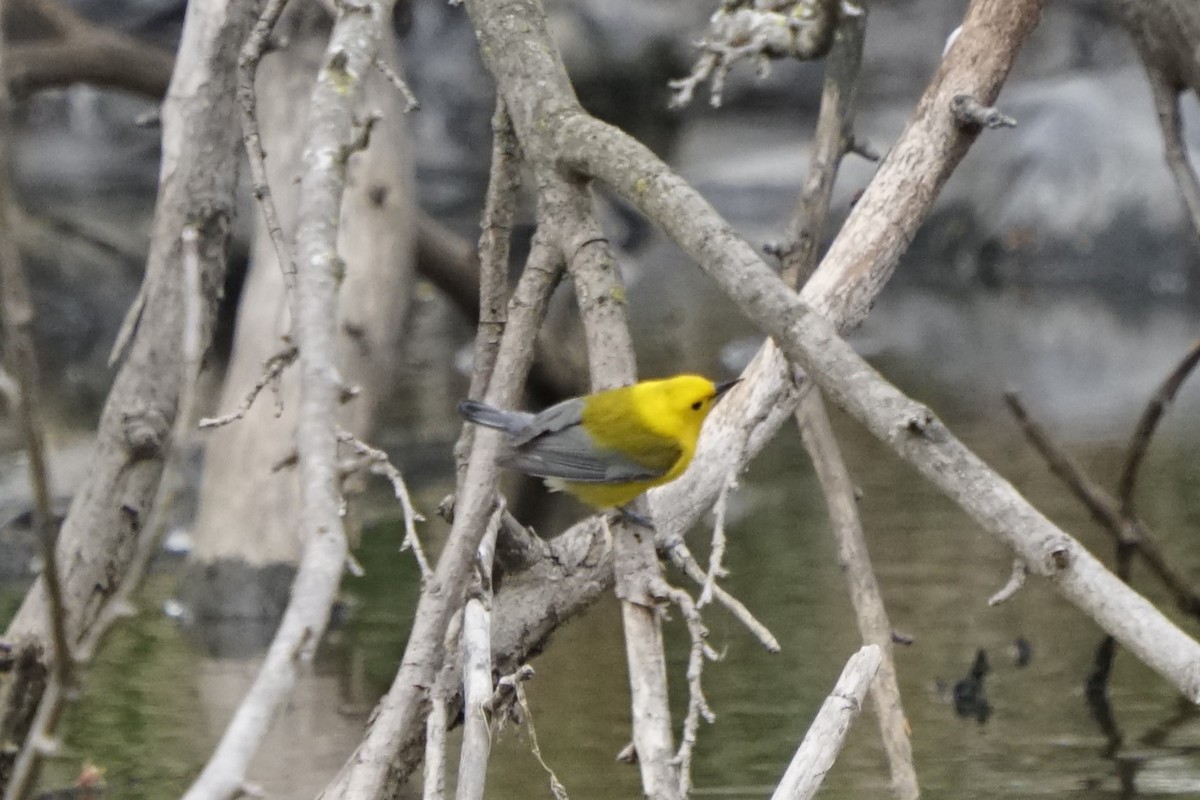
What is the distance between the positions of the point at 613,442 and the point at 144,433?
856mm

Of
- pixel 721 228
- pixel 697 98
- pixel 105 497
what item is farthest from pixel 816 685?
pixel 697 98

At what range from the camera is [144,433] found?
3.36 meters

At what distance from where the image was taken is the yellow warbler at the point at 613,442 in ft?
10.8

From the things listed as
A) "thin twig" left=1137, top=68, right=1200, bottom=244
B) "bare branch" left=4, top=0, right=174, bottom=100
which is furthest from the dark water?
"bare branch" left=4, top=0, right=174, bottom=100

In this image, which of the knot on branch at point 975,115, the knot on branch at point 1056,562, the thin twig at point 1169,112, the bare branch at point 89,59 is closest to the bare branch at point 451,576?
the knot on branch at point 1056,562

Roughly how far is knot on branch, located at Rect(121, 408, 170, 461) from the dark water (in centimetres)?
116

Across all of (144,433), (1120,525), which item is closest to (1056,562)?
(144,433)

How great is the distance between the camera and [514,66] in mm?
3127

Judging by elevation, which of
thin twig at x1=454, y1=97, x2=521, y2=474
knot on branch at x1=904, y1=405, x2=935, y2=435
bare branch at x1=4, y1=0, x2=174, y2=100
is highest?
bare branch at x1=4, y1=0, x2=174, y2=100

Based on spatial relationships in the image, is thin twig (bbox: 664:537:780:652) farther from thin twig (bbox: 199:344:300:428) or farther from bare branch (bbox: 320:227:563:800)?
thin twig (bbox: 199:344:300:428)

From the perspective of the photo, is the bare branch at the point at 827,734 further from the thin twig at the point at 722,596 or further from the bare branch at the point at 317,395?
the bare branch at the point at 317,395

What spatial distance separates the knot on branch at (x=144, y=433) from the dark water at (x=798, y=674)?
3.81ft

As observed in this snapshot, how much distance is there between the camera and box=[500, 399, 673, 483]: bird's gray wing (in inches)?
131

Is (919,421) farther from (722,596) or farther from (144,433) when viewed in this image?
(144,433)
